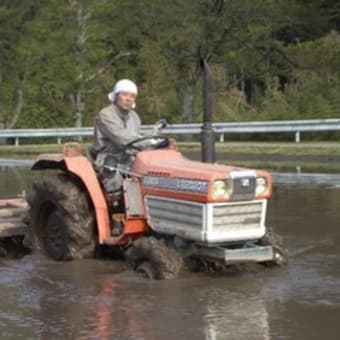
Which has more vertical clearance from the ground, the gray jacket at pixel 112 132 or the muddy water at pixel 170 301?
the gray jacket at pixel 112 132

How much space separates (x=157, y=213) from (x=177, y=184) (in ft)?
1.29

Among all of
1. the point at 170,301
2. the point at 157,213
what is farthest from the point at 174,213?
the point at 170,301

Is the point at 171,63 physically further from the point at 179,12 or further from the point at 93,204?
the point at 93,204

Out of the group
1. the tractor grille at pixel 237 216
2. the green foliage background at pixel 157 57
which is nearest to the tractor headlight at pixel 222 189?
the tractor grille at pixel 237 216

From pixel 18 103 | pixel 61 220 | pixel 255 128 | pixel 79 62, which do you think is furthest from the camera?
pixel 18 103

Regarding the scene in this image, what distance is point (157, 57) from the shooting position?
3741 cm

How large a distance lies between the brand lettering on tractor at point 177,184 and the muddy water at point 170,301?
79cm

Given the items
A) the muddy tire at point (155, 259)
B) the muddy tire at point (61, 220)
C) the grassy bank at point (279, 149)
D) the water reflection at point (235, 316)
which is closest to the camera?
the water reflection at point (235, 316)

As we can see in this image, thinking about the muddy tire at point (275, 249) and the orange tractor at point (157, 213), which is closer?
the orange tractor at point (157, 213)

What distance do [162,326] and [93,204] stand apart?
2.65m

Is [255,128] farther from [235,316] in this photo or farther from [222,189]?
[235,316]

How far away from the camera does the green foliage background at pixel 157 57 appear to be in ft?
115

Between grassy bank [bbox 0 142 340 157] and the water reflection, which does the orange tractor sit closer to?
the water reflection

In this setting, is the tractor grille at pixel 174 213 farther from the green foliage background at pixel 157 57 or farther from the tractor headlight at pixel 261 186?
the green foliage background at pixel 157 57
